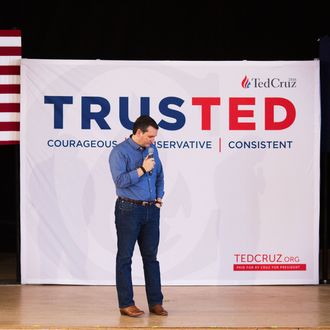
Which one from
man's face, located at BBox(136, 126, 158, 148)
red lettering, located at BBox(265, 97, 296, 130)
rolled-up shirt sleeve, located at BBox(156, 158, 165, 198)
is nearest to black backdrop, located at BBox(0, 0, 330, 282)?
red lettering, located at BBox(265, 97, 296, 130)

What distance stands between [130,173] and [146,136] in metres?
0.32

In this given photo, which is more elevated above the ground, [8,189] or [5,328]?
[8,189]

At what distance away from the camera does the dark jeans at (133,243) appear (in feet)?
24.2

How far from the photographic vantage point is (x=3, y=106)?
8945 millimetres

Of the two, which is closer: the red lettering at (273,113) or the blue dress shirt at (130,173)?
the blue dress shirt at (130,173)

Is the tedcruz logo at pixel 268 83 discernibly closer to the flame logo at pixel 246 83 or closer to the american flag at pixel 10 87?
the flame logo at pixel 246 83

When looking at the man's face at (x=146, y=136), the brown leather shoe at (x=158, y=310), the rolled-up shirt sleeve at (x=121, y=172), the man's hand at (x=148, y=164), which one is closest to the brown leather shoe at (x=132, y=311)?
the brown leather shoe at (x=158, y=310)

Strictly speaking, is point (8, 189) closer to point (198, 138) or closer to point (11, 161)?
point (11, 161)

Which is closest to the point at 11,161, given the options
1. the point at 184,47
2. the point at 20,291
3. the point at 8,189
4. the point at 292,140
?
the point at 8,189

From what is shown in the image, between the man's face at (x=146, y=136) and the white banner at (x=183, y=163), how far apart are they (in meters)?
1.44

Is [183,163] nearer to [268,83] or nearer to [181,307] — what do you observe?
[268,83]

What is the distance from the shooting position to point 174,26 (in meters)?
11.0

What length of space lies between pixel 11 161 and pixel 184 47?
2.66 meters

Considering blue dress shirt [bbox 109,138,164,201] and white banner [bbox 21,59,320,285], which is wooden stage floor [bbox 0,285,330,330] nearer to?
white banner [bbox 21,59,320,285]
